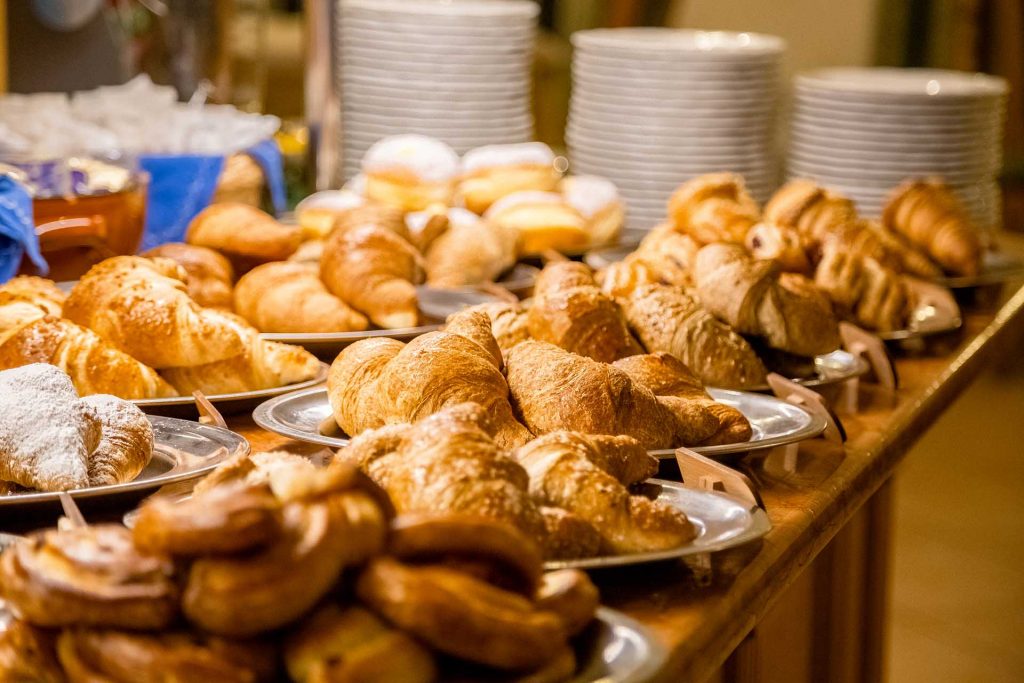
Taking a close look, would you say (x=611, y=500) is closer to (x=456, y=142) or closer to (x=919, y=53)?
(x=456, y=142)

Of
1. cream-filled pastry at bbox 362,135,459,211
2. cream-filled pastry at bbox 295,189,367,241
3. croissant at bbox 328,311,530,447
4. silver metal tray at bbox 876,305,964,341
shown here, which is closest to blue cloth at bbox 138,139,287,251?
cream-filled pastry at bbox 295,189,367,241

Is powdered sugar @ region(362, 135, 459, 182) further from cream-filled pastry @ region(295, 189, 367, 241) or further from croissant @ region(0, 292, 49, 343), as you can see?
croissant @ region(0, 292, 49, 343)

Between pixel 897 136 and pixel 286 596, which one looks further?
pixel 897 136

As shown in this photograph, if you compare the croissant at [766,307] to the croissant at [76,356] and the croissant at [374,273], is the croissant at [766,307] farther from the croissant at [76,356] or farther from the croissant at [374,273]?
the croissant at [76,356]

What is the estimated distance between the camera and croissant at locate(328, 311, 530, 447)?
1.14 meters

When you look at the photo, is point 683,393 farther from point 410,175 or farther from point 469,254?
point 410,175

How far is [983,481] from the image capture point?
14.9ft

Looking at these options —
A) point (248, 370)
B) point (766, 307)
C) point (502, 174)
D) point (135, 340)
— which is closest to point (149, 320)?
point (135, 340)

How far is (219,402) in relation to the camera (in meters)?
1.39

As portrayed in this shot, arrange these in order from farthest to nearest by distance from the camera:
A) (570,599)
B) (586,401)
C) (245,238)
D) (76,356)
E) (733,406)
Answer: (245,238), (733,406), (76,356), (586,401), (570,599)

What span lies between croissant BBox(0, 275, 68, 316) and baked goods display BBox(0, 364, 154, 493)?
1.12ft

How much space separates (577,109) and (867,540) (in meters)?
1.29

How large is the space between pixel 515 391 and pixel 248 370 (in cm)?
39

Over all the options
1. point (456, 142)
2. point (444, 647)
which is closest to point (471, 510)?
point (444, 647)
